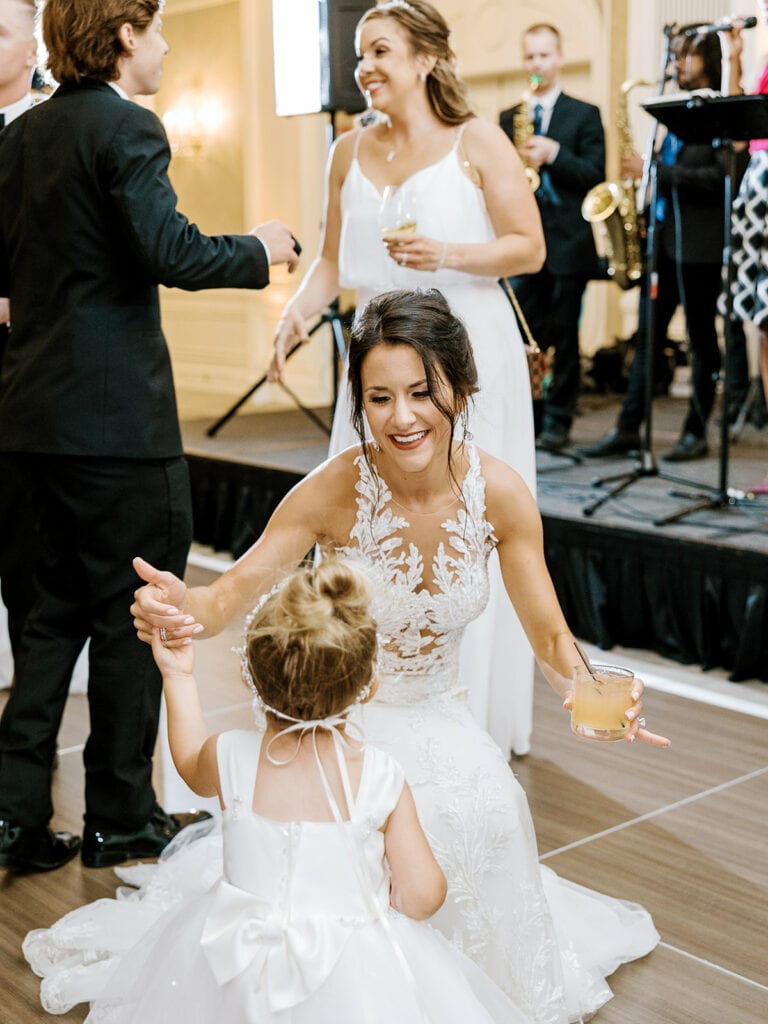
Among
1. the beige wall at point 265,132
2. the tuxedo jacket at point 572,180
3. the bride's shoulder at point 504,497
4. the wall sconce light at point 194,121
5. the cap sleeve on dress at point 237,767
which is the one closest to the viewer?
the cap sleeve on dress at point 237,767

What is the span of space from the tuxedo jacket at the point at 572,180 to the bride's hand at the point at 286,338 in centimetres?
332

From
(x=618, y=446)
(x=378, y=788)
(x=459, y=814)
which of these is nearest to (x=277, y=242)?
(x=459, y=814)

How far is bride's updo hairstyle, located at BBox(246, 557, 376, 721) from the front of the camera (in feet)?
5.34

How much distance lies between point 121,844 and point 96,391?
3.26 feet

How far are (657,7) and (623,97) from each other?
2.63 metres

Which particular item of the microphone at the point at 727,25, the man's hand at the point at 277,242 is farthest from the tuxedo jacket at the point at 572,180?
the man's hand at the point at 277,242

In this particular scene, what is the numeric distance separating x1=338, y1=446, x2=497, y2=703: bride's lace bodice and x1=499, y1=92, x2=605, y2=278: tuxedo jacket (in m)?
4.11

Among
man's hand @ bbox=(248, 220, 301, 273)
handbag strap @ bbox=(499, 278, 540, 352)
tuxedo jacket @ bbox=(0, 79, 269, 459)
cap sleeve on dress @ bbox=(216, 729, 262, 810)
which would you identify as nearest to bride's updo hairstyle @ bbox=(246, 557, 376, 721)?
cap sleeve on dress @ bbox=(216, 729, 262, 810)

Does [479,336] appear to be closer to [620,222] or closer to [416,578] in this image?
[416,578]

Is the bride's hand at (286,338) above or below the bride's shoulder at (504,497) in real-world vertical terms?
above

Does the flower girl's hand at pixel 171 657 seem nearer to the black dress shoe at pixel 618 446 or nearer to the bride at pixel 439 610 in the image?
the bride at pixel 439 610

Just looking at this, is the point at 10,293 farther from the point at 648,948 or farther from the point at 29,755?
the point at 648,948

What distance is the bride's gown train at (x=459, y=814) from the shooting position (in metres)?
2.12

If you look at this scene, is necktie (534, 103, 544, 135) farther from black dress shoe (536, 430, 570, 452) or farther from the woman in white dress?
the woman in white dress
